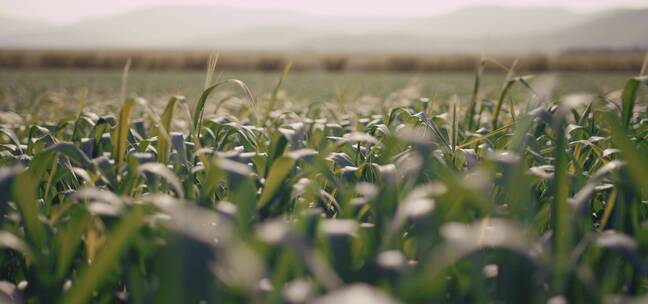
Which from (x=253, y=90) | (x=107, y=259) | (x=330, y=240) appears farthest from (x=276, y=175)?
(x=253, y=90)

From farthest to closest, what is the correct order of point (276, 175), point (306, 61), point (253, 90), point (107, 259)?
1. point (306, 61)
2. point (253, 90)
3. point (276, 175)
4. point (107, 259)

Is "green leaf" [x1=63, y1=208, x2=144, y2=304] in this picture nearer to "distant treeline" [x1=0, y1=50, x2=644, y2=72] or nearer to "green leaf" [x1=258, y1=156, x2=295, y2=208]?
"green leaf" [x1=258, y1=156, x2=295, y2=208]

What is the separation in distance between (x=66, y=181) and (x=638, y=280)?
1903mm

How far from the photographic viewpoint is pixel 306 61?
33625 mm

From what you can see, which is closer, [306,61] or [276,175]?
[276,175]

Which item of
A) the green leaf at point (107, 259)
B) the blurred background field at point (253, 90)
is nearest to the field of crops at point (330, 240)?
the green leaf at point (107, 259)

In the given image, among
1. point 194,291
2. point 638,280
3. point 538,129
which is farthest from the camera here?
point 538,129

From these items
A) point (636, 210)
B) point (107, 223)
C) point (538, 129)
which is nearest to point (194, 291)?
point (107, 223)

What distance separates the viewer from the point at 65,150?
1.19 m

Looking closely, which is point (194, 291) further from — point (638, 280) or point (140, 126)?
point (140, 126)

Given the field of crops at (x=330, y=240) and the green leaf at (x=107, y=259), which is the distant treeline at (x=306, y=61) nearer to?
the field of crops at (x=330, y=240)

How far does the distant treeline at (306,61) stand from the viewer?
3400 centimetres

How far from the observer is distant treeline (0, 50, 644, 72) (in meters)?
34.0

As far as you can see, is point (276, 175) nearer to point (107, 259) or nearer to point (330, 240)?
point (330, 240)
